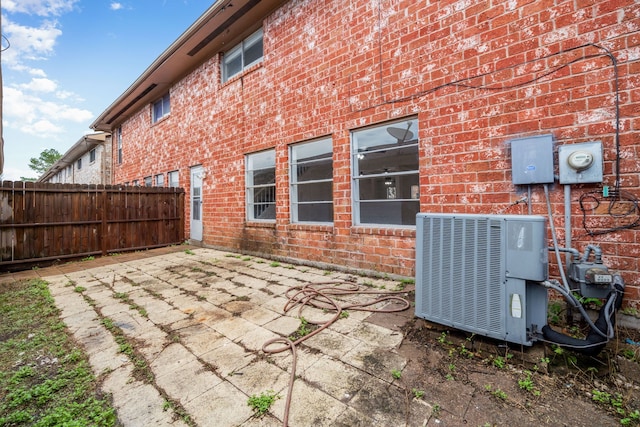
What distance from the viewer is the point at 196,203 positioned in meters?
8.41

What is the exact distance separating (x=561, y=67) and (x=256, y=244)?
5.82 metres

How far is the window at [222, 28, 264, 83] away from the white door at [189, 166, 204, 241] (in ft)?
9.67

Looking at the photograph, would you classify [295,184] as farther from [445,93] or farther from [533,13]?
[533,13]

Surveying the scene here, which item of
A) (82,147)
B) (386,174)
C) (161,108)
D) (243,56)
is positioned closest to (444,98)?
(386,174)

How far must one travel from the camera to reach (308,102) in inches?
199

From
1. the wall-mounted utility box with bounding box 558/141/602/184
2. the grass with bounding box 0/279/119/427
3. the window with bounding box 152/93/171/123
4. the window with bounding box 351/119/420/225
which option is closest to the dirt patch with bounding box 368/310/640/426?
the wall-mounted utility box with bounding box 558/141/602/184

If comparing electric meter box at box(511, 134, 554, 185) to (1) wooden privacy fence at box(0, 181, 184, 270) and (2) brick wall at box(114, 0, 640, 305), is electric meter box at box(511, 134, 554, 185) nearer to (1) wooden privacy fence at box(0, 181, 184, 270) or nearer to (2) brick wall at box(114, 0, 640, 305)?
(2) brick wall at box(114, 0, 640, 305)

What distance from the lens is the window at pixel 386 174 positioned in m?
3.97

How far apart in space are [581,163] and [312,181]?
382 centimetres

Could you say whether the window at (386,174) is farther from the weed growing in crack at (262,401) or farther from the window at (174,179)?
the window at (174,179)

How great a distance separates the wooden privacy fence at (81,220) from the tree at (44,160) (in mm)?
47072

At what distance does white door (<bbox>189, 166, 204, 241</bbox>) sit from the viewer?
8.15m

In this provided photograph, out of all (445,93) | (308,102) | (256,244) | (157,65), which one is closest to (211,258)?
(256,244)

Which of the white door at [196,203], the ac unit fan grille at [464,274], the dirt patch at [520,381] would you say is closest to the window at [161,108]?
the white door at [196,203]
